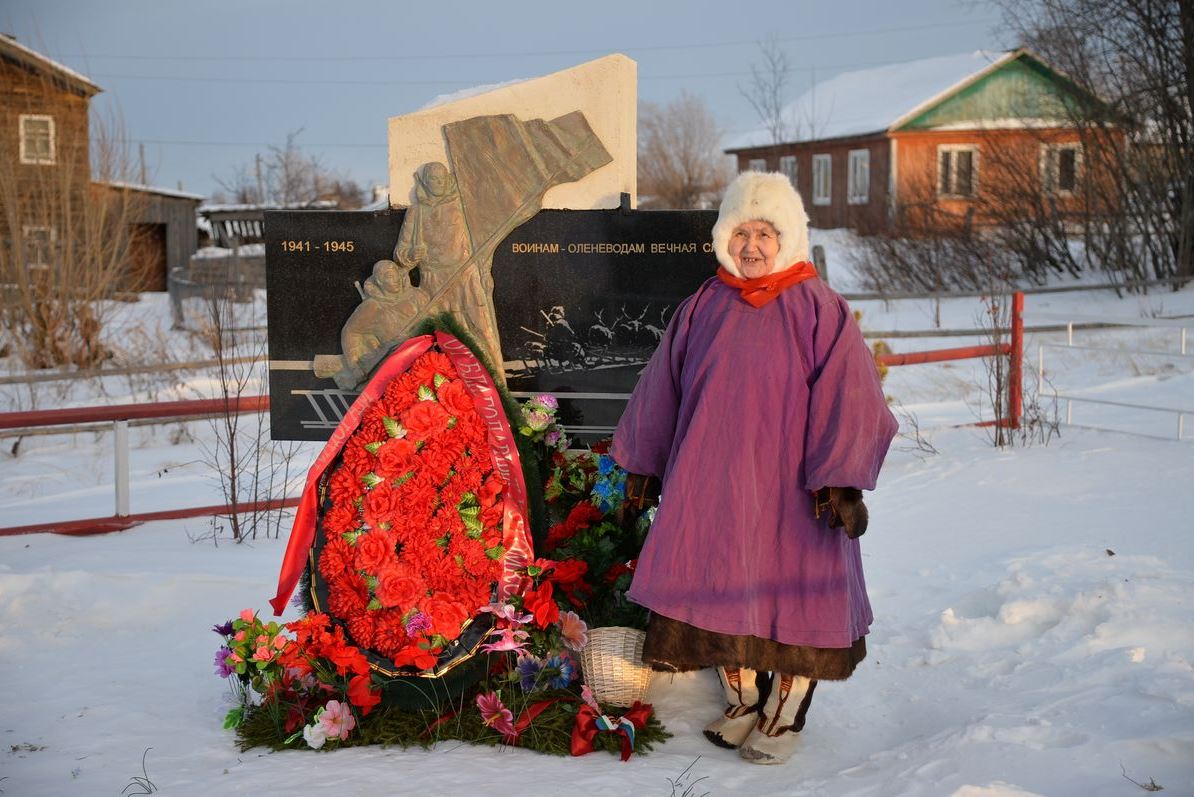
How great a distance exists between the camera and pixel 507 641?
378cm

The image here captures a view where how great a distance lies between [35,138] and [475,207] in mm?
11781

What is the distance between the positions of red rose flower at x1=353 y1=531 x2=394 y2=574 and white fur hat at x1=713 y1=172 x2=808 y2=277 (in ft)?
4.55

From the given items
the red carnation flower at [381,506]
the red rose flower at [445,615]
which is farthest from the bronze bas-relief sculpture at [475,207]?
the red rose flower at [445,615]

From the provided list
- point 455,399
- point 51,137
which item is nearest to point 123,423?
point 455,399

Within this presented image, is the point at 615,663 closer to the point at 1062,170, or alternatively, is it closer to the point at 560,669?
the point at 560,669

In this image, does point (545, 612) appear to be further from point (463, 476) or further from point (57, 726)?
point (57, 726)

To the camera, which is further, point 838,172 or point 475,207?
point 838,172

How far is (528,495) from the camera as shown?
4.09 meters

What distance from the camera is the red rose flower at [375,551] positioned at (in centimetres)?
380

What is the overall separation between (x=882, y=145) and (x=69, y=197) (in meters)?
20.9

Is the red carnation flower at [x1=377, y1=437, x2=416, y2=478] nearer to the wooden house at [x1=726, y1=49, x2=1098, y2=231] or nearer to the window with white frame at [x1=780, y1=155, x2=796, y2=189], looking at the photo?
the wooden house at [x1=726, y1=49, x2=1098, y2=231]

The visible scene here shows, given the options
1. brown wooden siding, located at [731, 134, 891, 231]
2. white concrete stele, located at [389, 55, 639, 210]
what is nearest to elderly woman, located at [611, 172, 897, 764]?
white concrete stele, located at [389, 55, 639, 210]

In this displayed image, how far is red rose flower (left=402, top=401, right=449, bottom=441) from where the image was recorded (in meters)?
3.93

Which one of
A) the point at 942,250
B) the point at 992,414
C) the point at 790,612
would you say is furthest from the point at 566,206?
the point at 942,250
